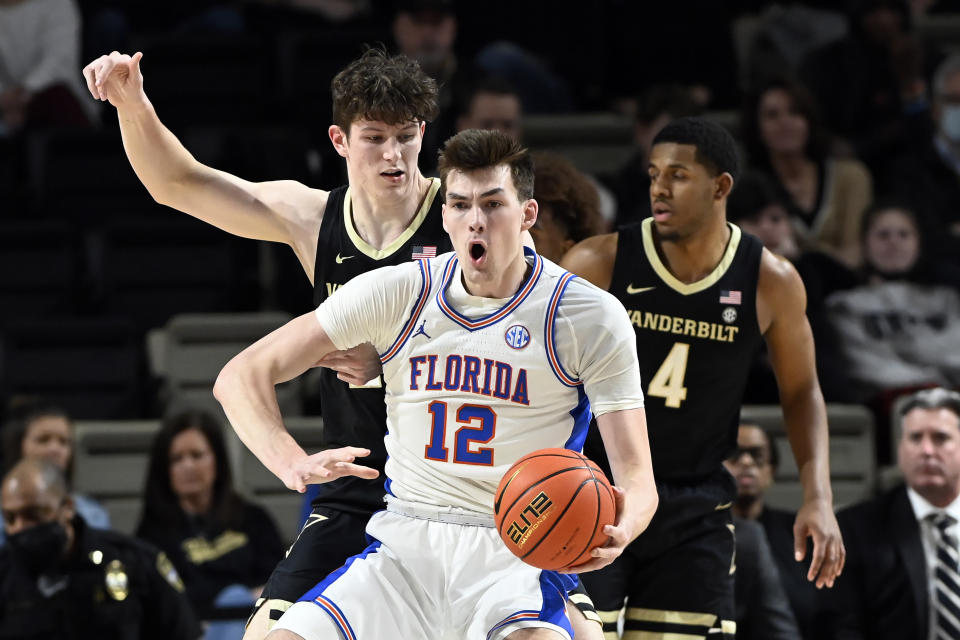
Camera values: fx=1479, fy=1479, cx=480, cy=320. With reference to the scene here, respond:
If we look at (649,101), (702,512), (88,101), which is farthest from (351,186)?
(88,101)

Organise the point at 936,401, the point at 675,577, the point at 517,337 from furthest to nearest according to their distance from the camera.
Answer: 1. the point at 936,401
2. the point at 675,577
3. the point at 517,337

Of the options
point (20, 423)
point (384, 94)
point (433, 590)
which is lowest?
point (433, 590)

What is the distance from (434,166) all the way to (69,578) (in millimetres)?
3447

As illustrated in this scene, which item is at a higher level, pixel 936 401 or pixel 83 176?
pixel 83 176

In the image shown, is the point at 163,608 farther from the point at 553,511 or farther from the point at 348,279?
the point at 553,511

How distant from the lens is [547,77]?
10.6 meters

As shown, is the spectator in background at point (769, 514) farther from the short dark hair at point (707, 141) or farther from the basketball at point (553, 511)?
the basketball at point (553, 511)

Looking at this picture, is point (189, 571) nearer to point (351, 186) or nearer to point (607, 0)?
point (351, 186)

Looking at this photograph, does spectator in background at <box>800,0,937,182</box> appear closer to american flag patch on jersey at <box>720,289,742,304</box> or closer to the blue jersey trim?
american flag patch on jersey at <box>720,289,742,304</box>

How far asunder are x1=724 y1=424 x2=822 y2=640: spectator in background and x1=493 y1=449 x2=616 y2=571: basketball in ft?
10.3

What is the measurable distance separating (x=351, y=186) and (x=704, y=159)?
1.26 m

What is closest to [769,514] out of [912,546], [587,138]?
[912,546]

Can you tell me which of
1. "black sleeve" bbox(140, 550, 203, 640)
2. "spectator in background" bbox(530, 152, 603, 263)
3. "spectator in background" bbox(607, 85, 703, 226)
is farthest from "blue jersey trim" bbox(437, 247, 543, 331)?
"spectator in background" bbox(607, 85, 703, 226)

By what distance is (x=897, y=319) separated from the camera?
336 inches
